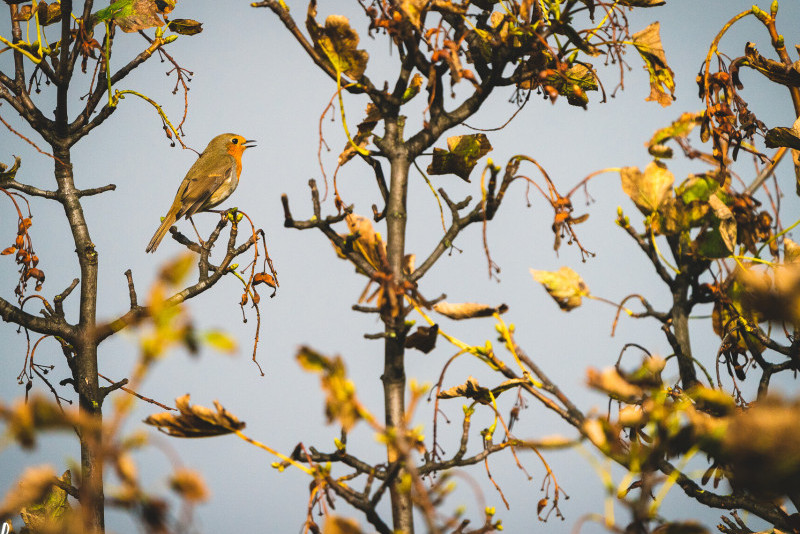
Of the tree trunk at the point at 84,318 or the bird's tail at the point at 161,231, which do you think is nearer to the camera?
the tree trunk at the point at 84,318

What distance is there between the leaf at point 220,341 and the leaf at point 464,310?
446 mm

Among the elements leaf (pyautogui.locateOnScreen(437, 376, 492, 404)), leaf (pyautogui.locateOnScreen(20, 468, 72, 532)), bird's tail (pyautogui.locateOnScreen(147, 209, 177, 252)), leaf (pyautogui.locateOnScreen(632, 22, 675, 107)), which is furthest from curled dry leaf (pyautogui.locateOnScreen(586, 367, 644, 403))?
bird's tail (pyautogui.locateOnScreen(147, 209, 177, 252))

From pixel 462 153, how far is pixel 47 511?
1.05m

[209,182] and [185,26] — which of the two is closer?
[185,26]

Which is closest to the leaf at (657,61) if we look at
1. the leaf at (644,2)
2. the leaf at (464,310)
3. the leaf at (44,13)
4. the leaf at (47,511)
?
the leaf at (644,2)

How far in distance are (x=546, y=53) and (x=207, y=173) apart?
10.2 ft

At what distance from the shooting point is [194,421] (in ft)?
2.37

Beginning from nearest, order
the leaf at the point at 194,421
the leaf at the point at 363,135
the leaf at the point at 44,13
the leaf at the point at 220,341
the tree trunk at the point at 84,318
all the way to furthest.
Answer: the leaf at the point at 220,341, the leaf at the point at 194,421, the leaf at the point at 363,135, the tree trunk at the point at 84,318, the leaf at the point at 44,13

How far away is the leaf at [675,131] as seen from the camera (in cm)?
87

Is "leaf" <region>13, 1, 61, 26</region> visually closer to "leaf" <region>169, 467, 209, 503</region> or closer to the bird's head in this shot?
"leaf" <region>169, 467, 209, 503</region>

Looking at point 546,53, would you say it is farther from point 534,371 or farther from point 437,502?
point 437,502

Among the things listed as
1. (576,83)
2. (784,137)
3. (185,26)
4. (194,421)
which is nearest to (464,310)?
(194,421)

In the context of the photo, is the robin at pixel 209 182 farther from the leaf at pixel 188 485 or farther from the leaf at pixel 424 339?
the leaf at pixel 188 485

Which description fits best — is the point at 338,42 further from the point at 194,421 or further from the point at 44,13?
the point at 44,13
